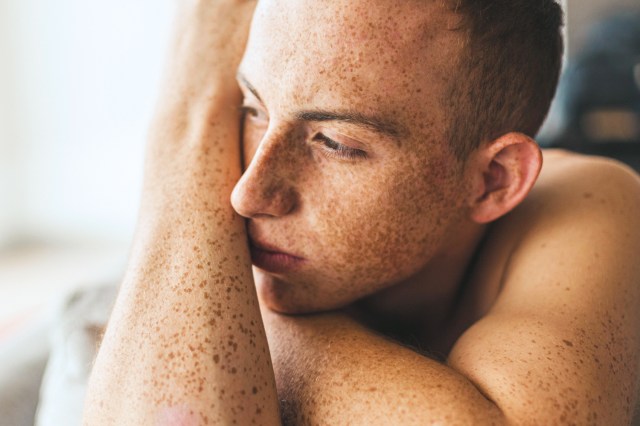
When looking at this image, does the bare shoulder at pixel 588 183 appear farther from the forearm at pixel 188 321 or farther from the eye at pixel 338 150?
the forearm at pixel 188 321

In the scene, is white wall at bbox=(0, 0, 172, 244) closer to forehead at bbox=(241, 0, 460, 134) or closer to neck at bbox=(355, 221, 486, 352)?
neck at bbox=(355, 221, 486, 352)

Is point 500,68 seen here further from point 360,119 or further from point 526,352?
point 526,352

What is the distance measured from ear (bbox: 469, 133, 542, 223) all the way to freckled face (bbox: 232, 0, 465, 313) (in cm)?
6

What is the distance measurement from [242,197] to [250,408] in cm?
29

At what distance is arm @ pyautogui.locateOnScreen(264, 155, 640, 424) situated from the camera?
2.59 ft

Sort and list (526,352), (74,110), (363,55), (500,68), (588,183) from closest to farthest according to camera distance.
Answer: (526,352) < (363,55) < (500,68) < (588,183) < (74,110)

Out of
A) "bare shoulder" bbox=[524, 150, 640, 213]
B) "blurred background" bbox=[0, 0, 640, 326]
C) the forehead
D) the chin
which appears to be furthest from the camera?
"blurred background" bbox=[0, 0, 640, 326]

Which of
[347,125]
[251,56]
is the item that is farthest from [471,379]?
[251,56]

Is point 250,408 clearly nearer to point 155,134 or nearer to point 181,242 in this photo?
point 181,242

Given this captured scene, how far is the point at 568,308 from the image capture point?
36.4 inches

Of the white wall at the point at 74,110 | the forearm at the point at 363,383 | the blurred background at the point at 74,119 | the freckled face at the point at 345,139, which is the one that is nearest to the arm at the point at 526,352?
the forearm at the point at 363,383

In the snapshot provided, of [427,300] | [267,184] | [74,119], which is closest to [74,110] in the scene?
[74,119]

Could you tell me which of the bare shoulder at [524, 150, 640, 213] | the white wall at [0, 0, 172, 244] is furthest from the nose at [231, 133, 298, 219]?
the white wall at [0, 0, 172, 244]

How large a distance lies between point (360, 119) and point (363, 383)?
0.35 m
